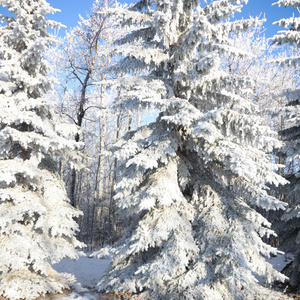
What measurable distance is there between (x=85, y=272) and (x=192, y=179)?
603cm

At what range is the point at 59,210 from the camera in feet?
22.6

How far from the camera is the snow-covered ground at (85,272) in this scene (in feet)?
22.0

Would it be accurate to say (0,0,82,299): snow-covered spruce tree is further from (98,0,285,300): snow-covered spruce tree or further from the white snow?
(98,0,285,300): snow-covered spruce tree

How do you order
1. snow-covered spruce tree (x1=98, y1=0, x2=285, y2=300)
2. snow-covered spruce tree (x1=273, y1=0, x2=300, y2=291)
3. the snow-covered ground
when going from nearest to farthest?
snow-covered spruce tree (x1=98, y1=0, x2=285, y2=300), the snow-covered ground, snow-covered spruce tree (x1=273, y1=0, x2=300, y2=291)

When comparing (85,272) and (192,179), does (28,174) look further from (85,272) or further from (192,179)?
(85,272)

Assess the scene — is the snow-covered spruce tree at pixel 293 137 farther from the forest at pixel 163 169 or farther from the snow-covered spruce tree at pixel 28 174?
the snow-covered spruce tree at pixel 28 174

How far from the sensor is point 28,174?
6340 millimetres

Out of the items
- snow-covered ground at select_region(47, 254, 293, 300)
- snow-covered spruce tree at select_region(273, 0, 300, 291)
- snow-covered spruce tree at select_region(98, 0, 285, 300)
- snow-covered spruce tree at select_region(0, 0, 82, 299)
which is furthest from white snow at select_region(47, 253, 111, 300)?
snow-covered spruce tree at select_region(273, 0, 300, 291)

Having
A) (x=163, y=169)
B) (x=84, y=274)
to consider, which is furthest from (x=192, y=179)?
(x=84, y=274)

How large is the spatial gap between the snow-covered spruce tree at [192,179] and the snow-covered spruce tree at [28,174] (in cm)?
169

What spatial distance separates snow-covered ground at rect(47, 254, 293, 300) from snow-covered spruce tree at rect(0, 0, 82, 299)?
1.81 feet

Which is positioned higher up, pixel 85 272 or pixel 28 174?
pixel 28 174

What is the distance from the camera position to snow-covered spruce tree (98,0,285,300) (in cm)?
532

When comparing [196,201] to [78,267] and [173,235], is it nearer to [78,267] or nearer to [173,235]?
[173,235]
